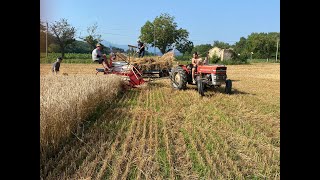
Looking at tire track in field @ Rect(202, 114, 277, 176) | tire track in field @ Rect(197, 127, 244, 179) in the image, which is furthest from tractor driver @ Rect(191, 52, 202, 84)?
tire track in field @ Rect(197, 127, 244, 179)

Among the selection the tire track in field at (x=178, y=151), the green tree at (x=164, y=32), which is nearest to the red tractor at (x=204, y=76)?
the tire track in field at (x=178, y=151)

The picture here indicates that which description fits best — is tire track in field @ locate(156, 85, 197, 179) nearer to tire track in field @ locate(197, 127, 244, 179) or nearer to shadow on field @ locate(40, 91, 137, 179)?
tire track in field @ locate(197, 127, 244, 179)

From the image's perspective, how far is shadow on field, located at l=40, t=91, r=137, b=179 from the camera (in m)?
3.43

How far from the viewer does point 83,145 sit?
4.37 m

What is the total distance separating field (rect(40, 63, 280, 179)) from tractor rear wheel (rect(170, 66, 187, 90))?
3037 millimetres

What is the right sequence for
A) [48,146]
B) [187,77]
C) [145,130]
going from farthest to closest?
[187,77]
[145,130]
[48,146]

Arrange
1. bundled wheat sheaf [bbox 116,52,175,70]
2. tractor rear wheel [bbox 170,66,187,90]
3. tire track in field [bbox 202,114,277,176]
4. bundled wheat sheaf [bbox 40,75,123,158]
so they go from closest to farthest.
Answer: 1. tire track in field [bbox 202,114,277,176]
2. bundled wheat sheaf [bbox 40,75,123,158]
3. tractor rear wheel [bbox 170,66,187,90]
4. bundled wheat sheaf [bbox 116,52,175,70]

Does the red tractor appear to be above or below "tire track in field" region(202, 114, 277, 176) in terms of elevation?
above

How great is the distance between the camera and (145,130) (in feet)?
17.4

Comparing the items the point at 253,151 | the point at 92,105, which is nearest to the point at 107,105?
the point at 92,105

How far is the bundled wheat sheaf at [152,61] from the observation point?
42.7ft
